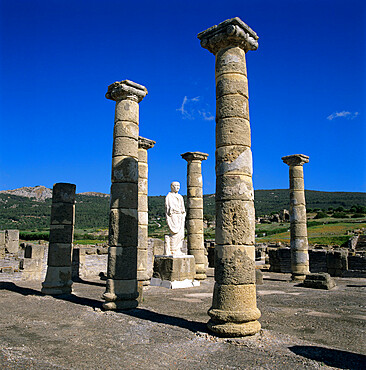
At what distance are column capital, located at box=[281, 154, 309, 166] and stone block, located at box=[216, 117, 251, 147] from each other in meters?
8.52

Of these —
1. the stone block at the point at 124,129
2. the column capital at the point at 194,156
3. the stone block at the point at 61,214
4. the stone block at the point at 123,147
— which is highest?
the column capital at the point at 194,156

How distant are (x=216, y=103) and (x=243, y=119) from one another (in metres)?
0.67

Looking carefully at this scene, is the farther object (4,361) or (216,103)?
(216,103)

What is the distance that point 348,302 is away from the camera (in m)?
9.86

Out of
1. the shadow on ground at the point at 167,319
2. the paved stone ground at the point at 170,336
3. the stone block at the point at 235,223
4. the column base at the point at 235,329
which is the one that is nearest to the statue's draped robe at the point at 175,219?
the paved stone ground at the point at 170,336

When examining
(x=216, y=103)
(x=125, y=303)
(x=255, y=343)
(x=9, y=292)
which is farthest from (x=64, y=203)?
(x=255, y=343)

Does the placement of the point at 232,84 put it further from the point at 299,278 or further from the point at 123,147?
the point at 299,278

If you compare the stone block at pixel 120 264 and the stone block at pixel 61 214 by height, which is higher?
the stone block at pixel 61 214

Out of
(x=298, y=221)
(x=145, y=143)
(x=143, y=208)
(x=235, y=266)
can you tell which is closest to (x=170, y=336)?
(x=235, y=266)

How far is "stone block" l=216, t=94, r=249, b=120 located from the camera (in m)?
6.96

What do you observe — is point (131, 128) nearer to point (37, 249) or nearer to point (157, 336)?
point (157, 336)

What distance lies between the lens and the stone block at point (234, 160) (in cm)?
679

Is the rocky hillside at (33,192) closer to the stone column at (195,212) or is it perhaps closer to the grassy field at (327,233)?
the grassy field at (327,233)

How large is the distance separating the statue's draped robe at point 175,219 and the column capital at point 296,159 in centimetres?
511
